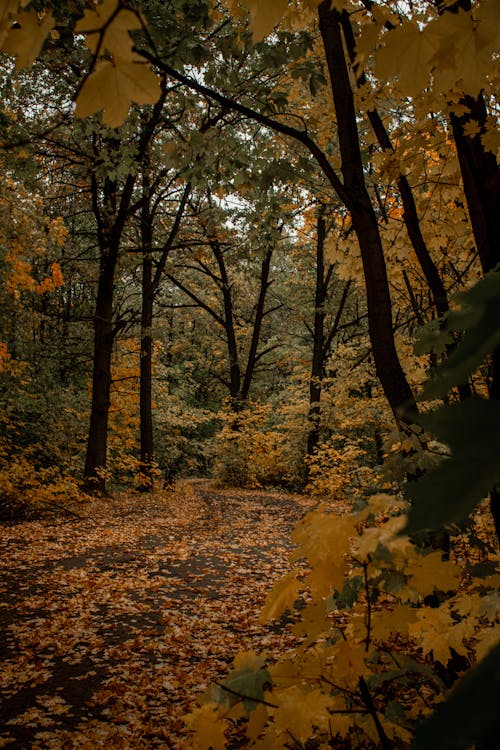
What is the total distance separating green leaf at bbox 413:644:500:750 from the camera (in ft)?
0.88

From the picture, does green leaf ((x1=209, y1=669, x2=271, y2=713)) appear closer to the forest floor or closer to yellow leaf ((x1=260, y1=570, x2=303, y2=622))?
yellow leaf ((x1=260, y1=570, x2=303, y2=622))

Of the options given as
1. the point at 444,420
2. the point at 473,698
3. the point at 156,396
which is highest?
the point at 156,396

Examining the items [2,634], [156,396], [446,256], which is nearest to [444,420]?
[2,634]

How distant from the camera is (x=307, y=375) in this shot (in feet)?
50.9

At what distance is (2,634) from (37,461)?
741 centimetres

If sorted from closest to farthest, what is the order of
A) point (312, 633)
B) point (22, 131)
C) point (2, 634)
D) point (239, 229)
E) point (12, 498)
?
point (312, 633) < point (2, 634) < point (22, 131) < point (12, 498) < point (239, 229)

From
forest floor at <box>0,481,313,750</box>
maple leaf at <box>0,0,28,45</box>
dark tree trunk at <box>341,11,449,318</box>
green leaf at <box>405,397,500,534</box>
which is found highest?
dark tree trunk at <box>341,11,449,318</box>

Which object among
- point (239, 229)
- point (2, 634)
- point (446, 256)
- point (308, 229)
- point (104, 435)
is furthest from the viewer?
point (308, 229)

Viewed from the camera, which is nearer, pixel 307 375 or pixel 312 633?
pixel 312 633

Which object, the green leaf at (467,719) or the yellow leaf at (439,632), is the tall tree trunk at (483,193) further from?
the green leaf at (467,719)

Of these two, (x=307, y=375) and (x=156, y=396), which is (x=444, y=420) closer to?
(x=307, y=375)

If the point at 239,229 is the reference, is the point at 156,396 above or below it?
below

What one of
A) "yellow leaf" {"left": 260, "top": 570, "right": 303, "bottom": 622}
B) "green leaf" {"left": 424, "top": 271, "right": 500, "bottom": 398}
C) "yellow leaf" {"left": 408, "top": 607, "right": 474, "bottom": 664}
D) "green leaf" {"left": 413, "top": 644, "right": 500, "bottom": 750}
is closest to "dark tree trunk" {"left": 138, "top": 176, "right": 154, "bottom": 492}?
"yellow leaf" {"left": 408, "top": 607, "right": 474, "bottom": 664}

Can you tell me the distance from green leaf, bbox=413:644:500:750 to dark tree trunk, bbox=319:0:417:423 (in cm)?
261
